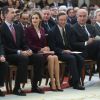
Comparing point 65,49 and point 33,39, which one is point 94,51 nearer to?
point 65,49

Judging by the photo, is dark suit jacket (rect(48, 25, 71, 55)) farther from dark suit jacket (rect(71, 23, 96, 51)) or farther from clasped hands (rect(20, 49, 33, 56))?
clasped hands (rect(20, 49, 33, 56))

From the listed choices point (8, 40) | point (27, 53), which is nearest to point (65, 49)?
point (27, 53)

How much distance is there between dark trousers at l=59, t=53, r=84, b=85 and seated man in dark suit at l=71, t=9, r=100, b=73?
1.18ft

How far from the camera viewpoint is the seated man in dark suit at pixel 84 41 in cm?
908

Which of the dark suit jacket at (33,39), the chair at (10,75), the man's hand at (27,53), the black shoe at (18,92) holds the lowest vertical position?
the black shoe at (18,92)

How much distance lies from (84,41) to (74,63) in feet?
2.57

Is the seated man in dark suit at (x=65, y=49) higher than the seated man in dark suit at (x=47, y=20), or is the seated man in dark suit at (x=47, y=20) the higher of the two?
the seated man in dark suit at (x=47, y=20)

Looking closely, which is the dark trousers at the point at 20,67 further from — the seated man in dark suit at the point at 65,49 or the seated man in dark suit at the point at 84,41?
the seated man in dark suit at the point at 84,41

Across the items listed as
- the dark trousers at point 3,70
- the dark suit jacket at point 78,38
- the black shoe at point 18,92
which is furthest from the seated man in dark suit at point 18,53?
the dark suit jacket at point 78,38

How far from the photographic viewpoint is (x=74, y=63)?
28.2 feet

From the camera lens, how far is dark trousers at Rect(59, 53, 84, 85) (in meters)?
8.61

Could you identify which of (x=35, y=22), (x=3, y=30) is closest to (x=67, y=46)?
(x=35, y=22)

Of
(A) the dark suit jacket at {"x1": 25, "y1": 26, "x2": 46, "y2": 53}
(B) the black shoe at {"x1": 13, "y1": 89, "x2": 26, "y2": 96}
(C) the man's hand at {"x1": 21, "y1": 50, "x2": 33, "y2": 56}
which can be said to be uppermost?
(A) the dark suit jacket at {"x1": 25, "y1": 26, "x2": 46, "y2": 53}

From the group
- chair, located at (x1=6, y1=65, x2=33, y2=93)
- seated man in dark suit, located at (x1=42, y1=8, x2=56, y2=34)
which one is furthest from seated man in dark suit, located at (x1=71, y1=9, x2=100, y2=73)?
chair, located at (x1=6, y1=65, x2=33, y2=93)
